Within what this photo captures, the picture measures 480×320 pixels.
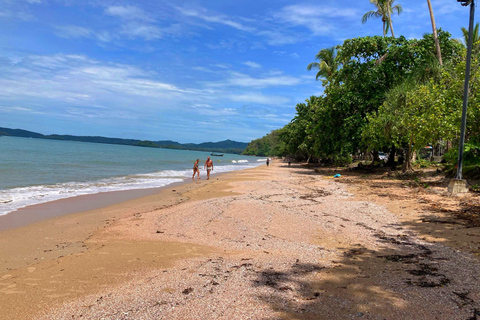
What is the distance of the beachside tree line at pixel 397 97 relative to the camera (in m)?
13.2

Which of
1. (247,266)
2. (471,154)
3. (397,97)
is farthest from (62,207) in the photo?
(397,97)

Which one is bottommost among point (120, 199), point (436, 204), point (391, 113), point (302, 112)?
point (120, 199)

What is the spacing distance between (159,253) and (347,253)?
321cm

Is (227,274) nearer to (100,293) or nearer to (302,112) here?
(100,293)

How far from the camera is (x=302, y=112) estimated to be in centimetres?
4397

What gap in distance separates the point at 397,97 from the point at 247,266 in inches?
699

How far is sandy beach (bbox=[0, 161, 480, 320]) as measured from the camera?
3.25 meters

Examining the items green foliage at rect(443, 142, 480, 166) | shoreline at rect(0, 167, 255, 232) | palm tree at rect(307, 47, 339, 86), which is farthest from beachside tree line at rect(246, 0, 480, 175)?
shoreline at rect(0, 167, 255, 232)

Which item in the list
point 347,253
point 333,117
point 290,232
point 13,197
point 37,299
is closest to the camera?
point 37,299

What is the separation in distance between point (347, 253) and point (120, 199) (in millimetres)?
9921

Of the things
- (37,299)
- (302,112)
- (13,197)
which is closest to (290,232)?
(37,299)

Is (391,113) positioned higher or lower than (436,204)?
higher

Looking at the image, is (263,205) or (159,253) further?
(263,205)

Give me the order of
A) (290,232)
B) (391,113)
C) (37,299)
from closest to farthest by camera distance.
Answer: (37,299), (290,232), (391,113)
